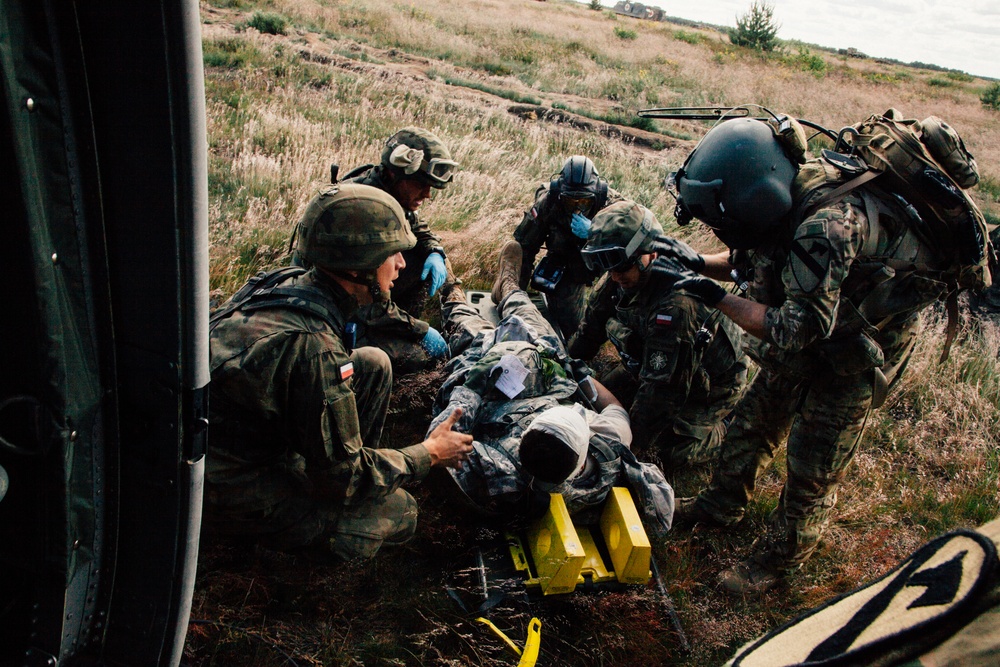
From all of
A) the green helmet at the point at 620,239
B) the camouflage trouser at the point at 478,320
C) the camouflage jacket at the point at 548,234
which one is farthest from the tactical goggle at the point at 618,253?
the camouflage jacket at the point at 548,234

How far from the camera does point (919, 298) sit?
3379mm

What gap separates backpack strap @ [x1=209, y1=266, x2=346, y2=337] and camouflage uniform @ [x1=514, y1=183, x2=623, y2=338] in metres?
2.99

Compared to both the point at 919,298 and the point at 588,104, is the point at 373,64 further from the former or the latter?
the point at 919,298

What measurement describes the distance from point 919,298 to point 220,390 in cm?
341

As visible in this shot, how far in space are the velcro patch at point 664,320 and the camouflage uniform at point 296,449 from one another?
1.90 meters

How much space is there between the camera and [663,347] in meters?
4.47

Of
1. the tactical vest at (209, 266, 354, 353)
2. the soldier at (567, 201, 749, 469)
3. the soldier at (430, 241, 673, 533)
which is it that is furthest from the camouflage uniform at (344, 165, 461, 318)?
the tactical vest at (209, 266, 354, 353)

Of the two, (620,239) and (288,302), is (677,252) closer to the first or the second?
(620,239)

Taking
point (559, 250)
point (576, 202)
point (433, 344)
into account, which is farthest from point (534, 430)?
point (559, 250)

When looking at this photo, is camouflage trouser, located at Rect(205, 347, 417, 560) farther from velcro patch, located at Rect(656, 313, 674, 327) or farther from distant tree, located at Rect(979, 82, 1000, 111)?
distant tree, located at Rect(979, 82, 1000, 111)

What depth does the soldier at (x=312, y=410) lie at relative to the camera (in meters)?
2.99

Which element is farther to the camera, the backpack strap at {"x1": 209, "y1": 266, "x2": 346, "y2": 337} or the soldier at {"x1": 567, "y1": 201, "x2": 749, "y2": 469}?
the soldier at {"x1": 567, "y1": 201, "x2": 749, "y2": 469}

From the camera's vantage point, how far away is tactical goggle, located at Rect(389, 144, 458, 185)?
500 centimetres

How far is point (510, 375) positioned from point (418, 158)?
1.90m
